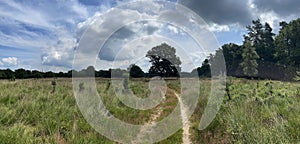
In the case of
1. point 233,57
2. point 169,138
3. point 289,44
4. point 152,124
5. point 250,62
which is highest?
point 289,44

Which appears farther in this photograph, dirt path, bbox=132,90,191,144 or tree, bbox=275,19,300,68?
tree, bbox=275,19,300,68

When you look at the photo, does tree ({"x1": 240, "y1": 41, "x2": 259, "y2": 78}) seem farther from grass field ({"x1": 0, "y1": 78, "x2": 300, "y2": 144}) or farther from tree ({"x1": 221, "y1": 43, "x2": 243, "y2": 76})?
grass field ({"x1": 0, "y1": 78, "x2": 300, "y2": 144})

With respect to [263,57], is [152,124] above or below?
below

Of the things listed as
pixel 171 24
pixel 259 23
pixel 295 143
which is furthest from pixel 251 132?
pixel 259 23

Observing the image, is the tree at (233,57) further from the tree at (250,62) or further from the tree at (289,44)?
the tree at (250,62)

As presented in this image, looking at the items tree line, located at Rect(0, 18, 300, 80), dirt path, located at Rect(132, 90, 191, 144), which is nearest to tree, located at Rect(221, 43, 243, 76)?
tree line, located at Rect(0, 18, 300, 80)

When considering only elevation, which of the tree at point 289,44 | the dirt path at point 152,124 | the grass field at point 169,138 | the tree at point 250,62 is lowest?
the dirt path at point 152,124

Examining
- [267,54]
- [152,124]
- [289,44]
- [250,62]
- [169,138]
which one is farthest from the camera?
[267,54]

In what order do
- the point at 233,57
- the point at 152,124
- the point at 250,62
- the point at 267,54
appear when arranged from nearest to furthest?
the point at 152,124 → the point at 250,62 → the point at 267,54 → the point at 233,57

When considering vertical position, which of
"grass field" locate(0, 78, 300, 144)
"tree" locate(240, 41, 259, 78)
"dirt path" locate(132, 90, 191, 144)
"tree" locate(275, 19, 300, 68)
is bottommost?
"dirt path" locate(132, 90, 191, 144)

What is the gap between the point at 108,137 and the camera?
8234 millimetres

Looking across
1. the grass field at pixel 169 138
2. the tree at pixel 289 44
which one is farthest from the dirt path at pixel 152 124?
the tree at pixel 289 44

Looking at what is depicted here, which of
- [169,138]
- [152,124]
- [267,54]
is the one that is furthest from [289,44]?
[169,138]

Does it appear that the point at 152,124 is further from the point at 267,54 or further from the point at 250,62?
the point at 267,54
